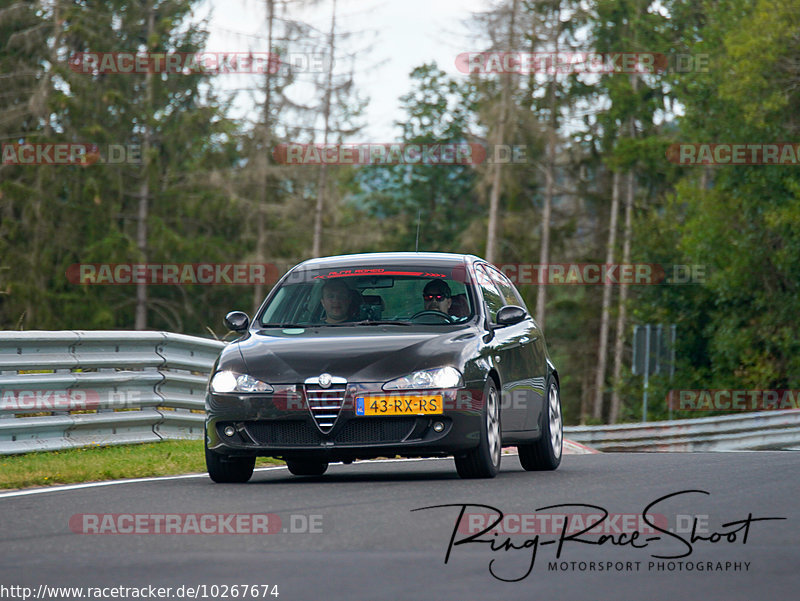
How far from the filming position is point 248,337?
11.2m

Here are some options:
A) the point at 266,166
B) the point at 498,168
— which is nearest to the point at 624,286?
the point at 498,168

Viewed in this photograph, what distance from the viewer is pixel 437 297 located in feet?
37.7

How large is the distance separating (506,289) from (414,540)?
601cm

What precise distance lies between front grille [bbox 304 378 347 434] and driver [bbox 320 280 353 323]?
1.32 meters

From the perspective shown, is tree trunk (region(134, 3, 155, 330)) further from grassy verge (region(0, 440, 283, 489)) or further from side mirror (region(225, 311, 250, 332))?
side mirror (region(225, 311, 250, 332))

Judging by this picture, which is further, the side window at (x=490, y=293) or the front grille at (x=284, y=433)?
the side window at (x=490, y=293)

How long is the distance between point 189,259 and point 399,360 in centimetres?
4068

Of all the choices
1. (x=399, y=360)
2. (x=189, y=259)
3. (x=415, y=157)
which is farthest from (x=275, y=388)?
(x=415, y=157)

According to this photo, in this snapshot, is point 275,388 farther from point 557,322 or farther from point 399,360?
point 557,322

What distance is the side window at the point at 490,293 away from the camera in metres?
11.8

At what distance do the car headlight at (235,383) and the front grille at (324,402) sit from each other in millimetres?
287

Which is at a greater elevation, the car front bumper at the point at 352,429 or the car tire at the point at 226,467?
the car front bumper at the point at 352,429

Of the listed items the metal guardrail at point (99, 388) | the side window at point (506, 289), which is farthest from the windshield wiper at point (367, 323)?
the metal guardrail at point (99, 388)

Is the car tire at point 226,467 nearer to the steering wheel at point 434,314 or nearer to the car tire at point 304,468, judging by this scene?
the car tire at point 304,468
